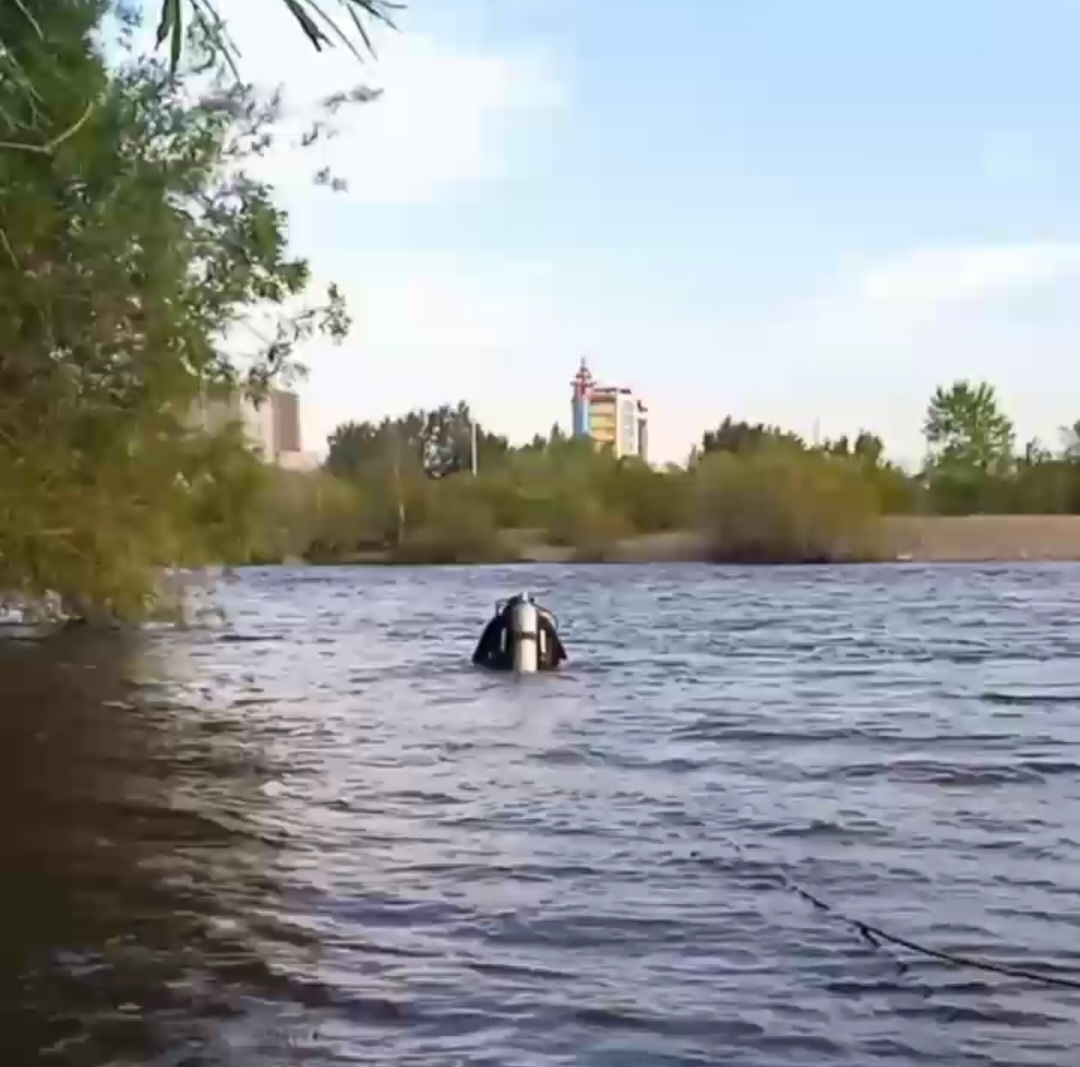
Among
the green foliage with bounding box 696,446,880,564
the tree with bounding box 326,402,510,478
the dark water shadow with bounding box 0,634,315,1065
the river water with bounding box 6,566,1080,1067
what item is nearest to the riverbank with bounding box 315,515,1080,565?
the green foliage with bounding box 696,446,880,564

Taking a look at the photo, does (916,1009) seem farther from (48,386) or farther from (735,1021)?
(48,386)

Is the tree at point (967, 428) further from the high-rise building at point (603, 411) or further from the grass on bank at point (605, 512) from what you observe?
the high-rise building at point (603, 411)

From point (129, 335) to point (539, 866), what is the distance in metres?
9.21

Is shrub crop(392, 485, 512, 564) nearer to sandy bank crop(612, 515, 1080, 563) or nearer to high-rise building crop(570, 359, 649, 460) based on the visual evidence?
sandy bank crop(612, 515, 1080, 563)

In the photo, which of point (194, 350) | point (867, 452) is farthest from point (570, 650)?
point (867, 452)

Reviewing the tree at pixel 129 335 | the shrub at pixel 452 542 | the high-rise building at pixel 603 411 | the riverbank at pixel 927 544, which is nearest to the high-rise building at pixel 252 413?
the tree at pixel 129 335

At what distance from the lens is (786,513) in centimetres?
8444

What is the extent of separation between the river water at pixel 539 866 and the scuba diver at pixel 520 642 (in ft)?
2.80

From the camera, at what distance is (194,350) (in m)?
20.2

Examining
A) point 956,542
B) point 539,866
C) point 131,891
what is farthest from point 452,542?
point 131,891

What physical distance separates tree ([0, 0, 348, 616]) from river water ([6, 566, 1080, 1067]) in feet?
7.48

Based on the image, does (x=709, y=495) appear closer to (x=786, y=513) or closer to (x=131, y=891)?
(x=786, y=513)

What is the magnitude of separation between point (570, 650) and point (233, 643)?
7.98m

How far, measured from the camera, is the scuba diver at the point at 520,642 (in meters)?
28.4
